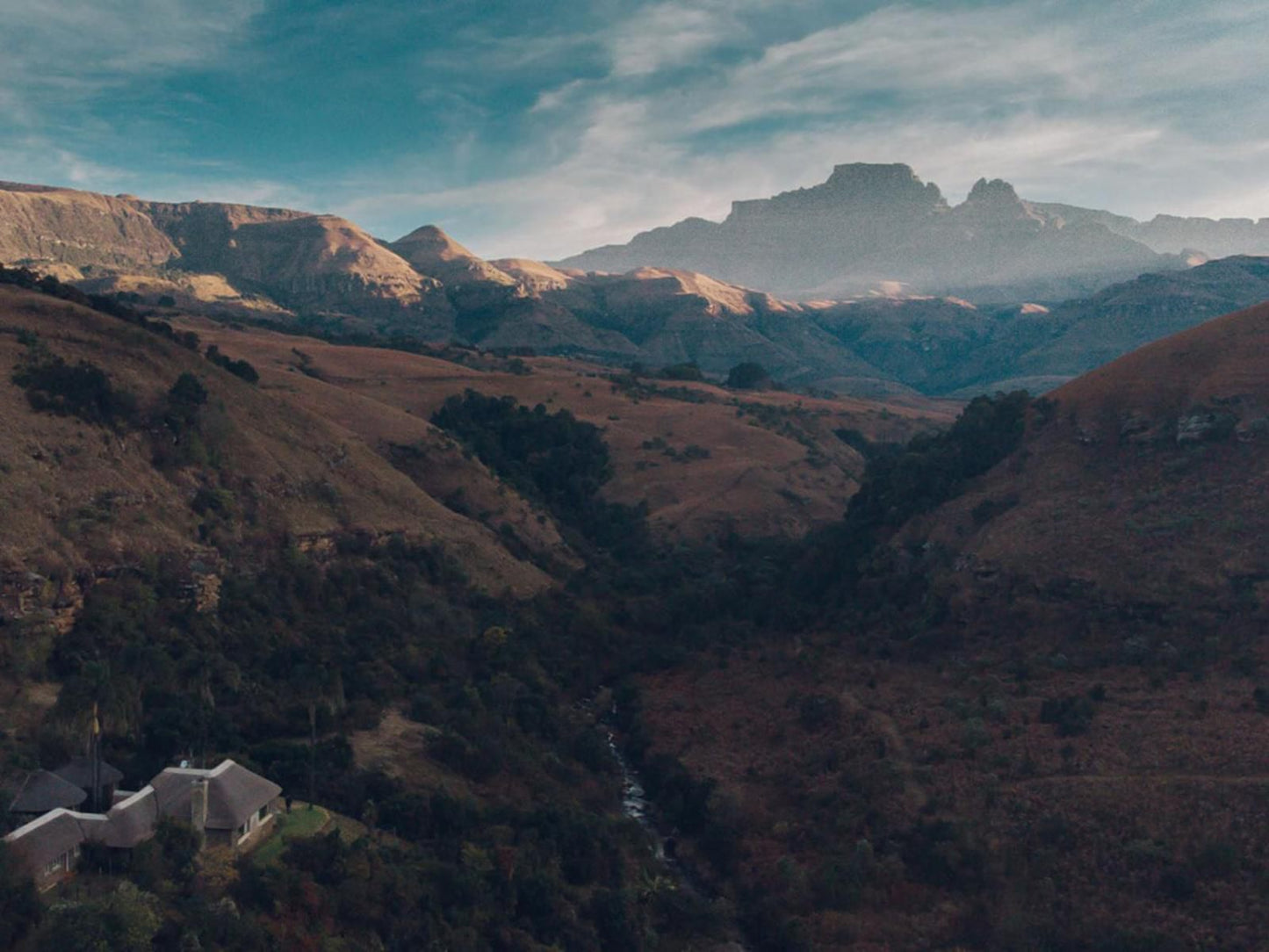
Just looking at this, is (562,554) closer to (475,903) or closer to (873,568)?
(873,568)

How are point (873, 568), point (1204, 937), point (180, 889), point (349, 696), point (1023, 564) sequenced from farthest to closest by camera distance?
point (873, 568)
point (1023, 564)
point (349, 696)
point (1204, 937)
point (180, 889)

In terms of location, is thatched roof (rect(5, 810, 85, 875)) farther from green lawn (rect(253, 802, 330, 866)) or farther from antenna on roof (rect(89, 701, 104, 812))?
green lawn (rect(253, 802, 330, 866))

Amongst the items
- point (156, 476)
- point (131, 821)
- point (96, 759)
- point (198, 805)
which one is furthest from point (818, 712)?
point (156, 476)

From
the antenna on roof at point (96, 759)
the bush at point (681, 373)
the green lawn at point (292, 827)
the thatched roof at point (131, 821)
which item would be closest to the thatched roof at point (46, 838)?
the thatched roof at point (131, 821)

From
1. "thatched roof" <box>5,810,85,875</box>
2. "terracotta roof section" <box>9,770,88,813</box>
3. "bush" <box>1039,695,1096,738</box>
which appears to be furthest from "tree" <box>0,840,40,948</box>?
"bush" <box>1039,695,1096,738</box>

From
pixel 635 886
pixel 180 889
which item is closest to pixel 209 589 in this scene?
pixel 180 889

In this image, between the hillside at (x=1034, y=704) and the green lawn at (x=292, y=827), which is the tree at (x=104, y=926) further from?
the hillside at (x=1034, y=704)

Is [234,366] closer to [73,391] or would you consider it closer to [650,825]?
[73,391]
